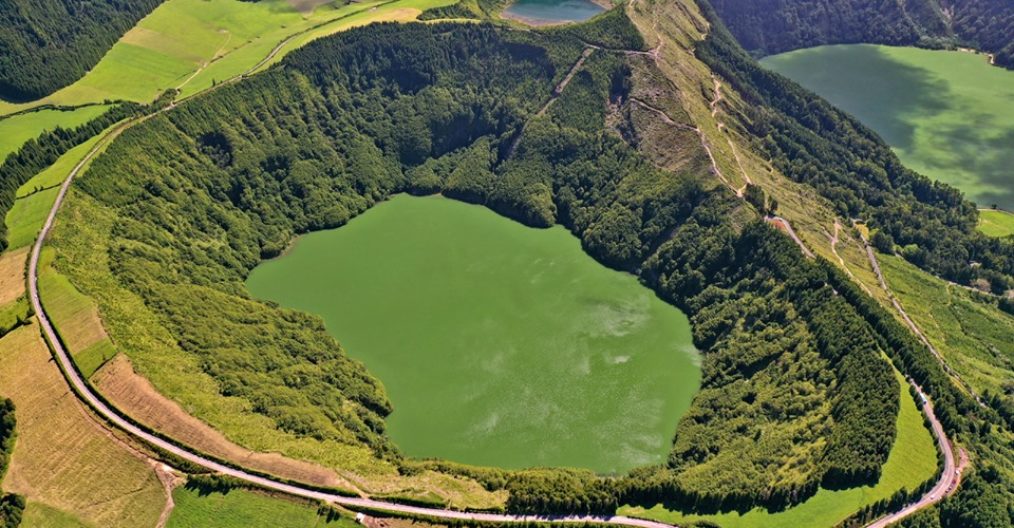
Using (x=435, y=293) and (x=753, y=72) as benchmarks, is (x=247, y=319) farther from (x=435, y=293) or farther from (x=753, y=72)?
(x=753, y=72)

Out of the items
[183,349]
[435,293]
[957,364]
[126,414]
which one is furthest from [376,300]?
[957,364]

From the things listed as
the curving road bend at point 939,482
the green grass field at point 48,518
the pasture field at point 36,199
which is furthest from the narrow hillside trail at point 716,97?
the green grass field at point 48,518

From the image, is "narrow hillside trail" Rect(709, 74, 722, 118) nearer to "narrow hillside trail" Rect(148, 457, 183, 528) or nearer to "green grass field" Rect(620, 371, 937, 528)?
"green grass field" Rect(620, 371, 937, 528)

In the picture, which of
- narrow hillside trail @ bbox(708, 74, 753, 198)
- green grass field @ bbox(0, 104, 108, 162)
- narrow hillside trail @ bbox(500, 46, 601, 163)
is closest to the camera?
narrow hillside trail @ bbox(708, 74, 753, 198)

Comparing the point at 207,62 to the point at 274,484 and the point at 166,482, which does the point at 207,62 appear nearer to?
the point at 166,482

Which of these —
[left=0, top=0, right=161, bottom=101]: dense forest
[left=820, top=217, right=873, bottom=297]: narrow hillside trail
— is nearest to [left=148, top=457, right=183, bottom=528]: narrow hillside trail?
[left=820, top=217, right=873, bottom=297]: narrow hillside trail
